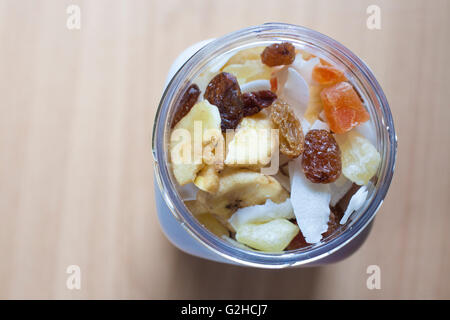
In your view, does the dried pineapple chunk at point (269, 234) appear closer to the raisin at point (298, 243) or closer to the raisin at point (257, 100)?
the raisin at point (298, 243)

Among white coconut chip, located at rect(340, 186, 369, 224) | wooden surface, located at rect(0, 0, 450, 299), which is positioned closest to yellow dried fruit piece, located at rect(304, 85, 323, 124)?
white coconut chip, located at rect(340, 186, 369, 224)

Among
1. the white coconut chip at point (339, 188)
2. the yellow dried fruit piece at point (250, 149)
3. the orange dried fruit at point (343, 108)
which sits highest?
the orange dried fruit at point (343, 108)

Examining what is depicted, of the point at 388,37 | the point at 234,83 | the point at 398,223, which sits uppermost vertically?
the point at 388,37

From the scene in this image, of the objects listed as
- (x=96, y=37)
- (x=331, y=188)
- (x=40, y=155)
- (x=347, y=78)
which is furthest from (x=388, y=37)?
(x=40, y=155)

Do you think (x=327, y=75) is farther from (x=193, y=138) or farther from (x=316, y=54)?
(x=193, y=138)

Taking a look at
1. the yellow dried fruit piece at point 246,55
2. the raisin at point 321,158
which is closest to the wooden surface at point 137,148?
the yellow dried fruit piece at point 246,55

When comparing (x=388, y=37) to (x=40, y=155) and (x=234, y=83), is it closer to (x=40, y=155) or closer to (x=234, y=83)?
(x=234, y=83)

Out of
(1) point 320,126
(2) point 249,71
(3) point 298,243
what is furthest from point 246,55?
(3) point 298,243
